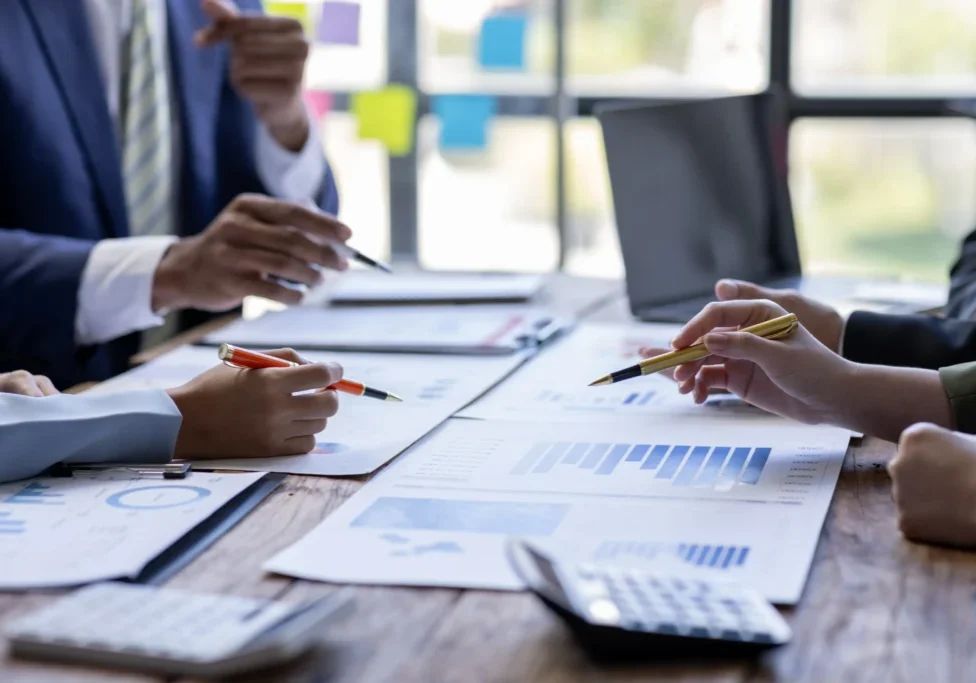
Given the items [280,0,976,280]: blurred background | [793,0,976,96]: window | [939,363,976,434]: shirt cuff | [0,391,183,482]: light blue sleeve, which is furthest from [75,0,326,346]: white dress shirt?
[793,0,976,96]: window

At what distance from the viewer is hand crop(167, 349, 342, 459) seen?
103 centimetres

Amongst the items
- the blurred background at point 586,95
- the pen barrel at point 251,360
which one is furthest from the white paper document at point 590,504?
the blurred background at point 586,95

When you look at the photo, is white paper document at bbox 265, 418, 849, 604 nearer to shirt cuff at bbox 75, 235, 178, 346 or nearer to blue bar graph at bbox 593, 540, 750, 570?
blue bar graph at bbox 593, 540, 750, 570

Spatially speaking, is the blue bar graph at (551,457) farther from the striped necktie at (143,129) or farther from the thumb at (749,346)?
the striped necktie at (143,129)

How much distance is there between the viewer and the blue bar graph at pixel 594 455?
991 mm

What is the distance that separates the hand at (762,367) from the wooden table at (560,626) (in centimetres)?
18

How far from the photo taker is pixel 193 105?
1.93 metres

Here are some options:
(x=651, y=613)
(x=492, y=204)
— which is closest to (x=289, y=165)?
(x=651, y=613)

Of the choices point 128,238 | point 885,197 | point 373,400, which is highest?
point 128,238

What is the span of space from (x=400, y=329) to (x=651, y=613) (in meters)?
0.97

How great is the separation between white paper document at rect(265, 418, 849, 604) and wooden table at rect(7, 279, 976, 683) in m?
0.02

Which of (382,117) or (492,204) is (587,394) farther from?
(492,204)

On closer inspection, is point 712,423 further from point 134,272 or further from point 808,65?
point 808,65

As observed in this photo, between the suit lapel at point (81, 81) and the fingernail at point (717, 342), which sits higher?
the suit lapel at point (81, 81)
